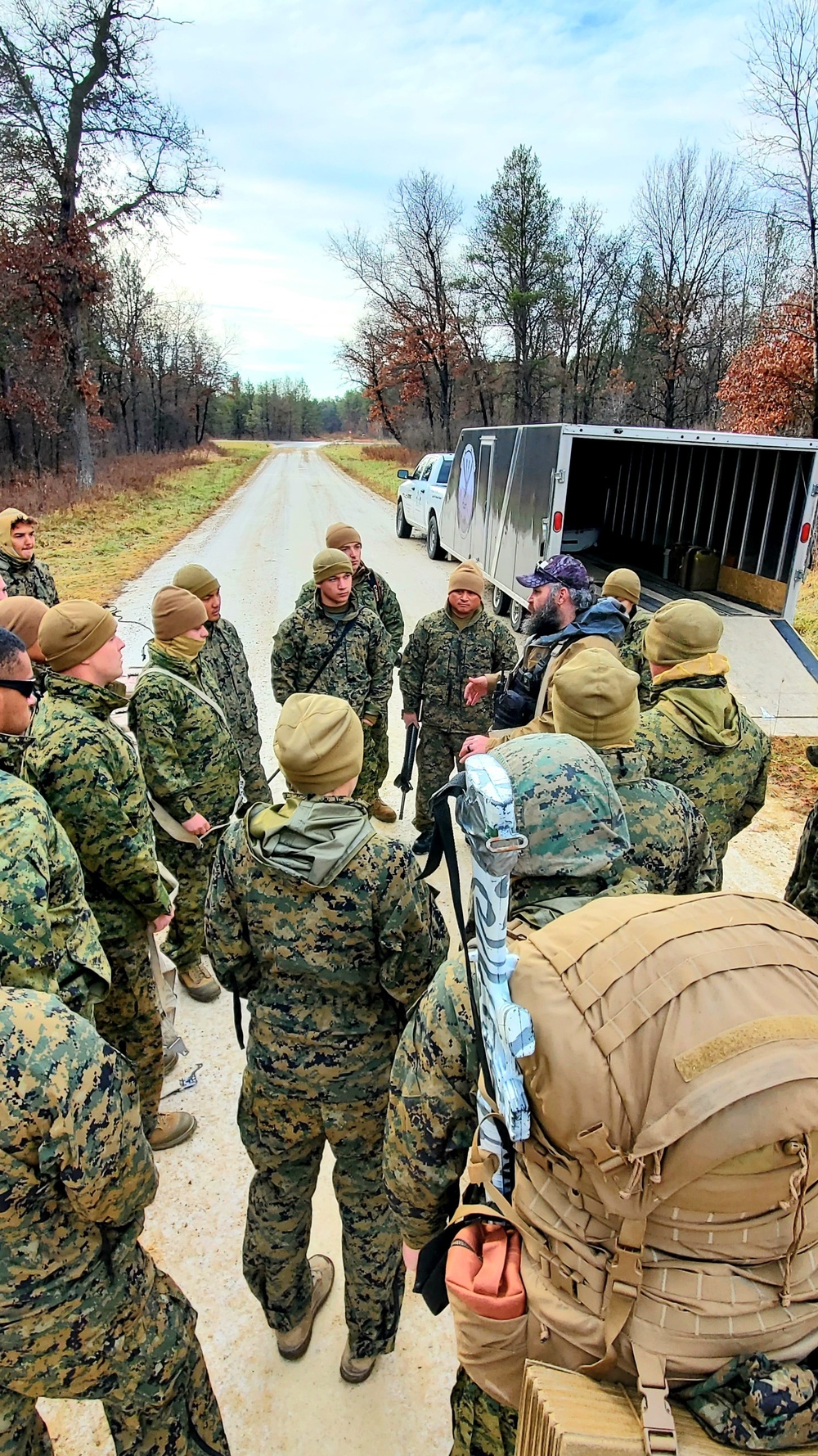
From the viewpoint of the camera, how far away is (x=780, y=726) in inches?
273

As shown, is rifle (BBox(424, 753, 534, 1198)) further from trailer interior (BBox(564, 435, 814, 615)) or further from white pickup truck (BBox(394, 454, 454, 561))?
Result: white pickup truck (BBox(394, 454, 454, 561))

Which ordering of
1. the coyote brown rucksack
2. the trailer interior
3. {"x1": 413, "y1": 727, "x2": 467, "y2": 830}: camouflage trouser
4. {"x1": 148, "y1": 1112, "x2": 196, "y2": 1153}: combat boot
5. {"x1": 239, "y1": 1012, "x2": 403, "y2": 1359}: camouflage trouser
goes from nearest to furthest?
the coyote brown rucksack
{"x1": 239, "y1": 1012, "x2": 403, "y2": 1359}: camouflage trouser
{"x1": 148, "y1": 1112, "x2": 196, "y2": 1153}: combat boot
{"x1": 413, "y1": 727, "x2": 467, "y2": 830}: camouflage trouser
the trailer interior

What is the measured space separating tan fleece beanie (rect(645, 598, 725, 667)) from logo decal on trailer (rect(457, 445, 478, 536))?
27.4ft

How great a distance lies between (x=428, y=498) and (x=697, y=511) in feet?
22.0

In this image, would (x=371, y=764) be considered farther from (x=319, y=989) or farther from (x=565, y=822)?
(x=565, y=822)

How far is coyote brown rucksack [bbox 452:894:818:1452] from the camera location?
3.47 feet

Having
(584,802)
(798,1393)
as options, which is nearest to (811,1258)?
(798,1393)

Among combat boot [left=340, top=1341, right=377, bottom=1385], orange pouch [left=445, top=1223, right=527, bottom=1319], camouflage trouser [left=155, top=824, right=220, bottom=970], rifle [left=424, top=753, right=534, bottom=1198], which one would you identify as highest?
rifle [left=424, top=753, right=534, bottom=1198]

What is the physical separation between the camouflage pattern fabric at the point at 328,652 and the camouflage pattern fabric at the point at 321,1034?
2.74 metres

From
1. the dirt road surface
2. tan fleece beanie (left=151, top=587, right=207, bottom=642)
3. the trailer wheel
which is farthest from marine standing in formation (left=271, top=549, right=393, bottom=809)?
the trailer wheel

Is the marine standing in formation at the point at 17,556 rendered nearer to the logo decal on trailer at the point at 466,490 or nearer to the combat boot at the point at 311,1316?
the combat boot at the point at 311,1316

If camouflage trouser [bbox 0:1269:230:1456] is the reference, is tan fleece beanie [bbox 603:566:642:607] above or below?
above

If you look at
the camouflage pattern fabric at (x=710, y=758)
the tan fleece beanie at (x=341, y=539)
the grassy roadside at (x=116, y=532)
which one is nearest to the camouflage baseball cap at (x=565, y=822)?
the camouflage pattern fabric at (x=710, y=758)

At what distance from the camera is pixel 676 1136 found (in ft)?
3.43
